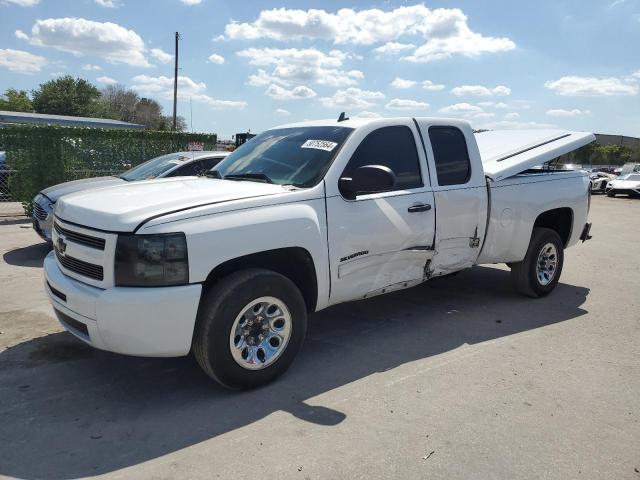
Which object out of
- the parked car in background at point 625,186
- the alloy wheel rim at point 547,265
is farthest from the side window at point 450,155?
the parked car in background at point 625,186

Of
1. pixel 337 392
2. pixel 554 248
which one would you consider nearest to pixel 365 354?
pixel 337 392

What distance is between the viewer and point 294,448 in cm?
299

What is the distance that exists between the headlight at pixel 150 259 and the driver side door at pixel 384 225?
3.89ft

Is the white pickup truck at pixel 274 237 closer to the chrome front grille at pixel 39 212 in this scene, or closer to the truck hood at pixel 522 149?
the truck hood at pixel 522 149

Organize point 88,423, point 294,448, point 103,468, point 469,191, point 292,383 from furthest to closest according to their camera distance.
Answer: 1. point 469,191
2. point 292,383
3. point 88,423
4. point 294,448
5. point 103,468

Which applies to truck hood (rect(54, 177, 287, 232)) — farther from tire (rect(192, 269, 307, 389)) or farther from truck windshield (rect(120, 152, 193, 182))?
truck windshield (rect(120, 152, 193, 182))

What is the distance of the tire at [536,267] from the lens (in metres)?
5.96

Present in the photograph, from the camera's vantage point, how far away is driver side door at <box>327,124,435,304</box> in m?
4.01

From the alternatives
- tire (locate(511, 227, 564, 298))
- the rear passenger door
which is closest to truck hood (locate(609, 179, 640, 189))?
tire (locate(511, 227, 564, 298))

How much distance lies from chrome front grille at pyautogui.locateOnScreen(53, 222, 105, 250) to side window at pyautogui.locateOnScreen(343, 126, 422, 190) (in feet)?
6.43

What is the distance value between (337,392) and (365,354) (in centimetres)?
76

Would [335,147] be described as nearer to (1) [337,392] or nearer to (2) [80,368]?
(1) [337,392]

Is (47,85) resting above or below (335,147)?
above

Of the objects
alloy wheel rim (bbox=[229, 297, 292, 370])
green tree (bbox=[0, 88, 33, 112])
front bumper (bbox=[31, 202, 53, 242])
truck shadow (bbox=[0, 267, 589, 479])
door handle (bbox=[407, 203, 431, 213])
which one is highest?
green tree (bbox=[0, 88, 33, 112])
